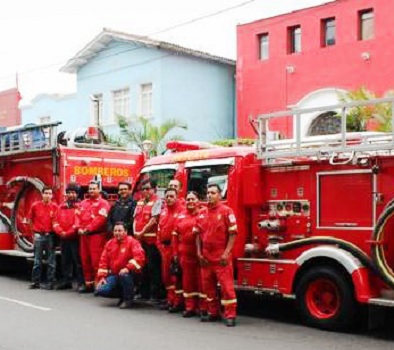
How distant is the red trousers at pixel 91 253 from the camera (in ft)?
37.6

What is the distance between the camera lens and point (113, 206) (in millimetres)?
11172

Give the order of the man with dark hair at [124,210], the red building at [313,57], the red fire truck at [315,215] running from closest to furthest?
the red fire truck at [315,215] → the man with dark hair at [124,210] → the red building at [313,57]

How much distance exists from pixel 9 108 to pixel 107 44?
10167 millimetres

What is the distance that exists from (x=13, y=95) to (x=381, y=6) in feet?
Answer: 69.2

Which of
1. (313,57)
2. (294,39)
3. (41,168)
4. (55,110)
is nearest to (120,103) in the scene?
(55,110)

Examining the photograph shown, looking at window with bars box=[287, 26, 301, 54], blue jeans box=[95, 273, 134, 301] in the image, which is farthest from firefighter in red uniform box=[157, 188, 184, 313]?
window with bars box=[287, 26, 301, 54]

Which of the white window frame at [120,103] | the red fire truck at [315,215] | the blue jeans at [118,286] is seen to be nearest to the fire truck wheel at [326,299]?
the red fire truck at [315,215]

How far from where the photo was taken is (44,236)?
12125 mm

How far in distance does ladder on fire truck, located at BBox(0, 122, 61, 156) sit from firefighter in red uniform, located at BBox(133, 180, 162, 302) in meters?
2.76

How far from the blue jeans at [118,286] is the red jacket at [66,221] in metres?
1.93

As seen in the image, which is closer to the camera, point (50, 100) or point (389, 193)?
point (389, 193)

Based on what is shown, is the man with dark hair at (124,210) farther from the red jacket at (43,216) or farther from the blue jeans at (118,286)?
the red jacket at (43,216)

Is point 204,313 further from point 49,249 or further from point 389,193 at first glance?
point 49,249

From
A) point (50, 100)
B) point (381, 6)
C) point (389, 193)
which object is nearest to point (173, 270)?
point (389, 193)
